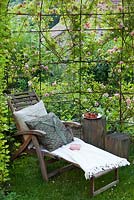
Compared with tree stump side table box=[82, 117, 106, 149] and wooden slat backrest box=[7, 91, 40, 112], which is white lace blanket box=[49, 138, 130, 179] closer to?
tree stump side table box=[82, 117, 106, 149]

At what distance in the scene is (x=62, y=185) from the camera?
14.8 feet

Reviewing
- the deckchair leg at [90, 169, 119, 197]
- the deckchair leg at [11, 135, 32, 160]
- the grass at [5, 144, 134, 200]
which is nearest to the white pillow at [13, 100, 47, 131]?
the deckchair leg at [11, 135, 32, 160]

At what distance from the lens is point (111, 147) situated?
5.05 m

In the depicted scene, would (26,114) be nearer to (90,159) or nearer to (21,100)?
(21,100)

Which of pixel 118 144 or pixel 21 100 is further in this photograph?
pixel 21 100

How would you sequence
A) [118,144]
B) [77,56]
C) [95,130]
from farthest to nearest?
1. [77,56]
2. [95,130]
3. [118,144]

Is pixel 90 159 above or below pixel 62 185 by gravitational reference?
above

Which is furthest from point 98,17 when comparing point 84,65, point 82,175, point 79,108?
point 82,175

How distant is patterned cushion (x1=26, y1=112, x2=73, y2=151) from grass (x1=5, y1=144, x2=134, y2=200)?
0.38 meters

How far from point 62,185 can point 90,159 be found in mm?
455

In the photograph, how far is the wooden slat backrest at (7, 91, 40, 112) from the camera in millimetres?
5008

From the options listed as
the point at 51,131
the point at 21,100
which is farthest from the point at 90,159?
the point at 21,100

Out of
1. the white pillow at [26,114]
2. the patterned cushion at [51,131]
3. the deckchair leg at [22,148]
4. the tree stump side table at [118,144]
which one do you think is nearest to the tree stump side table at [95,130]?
the tree stump side table at [118,144]

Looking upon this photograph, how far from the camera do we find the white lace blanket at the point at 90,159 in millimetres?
4176
